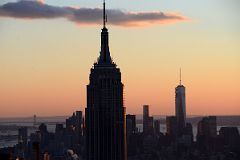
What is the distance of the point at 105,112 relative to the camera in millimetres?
78188

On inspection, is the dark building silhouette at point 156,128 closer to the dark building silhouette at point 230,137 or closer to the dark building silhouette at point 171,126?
the dark building silhouette at point 171,126

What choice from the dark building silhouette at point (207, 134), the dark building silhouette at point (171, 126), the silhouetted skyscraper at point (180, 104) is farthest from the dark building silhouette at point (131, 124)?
the silhouetted skyscraper at point (180, 104)

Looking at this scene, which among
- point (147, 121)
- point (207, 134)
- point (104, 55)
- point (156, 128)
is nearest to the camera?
point (104, 55)

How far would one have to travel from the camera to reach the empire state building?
77375mm

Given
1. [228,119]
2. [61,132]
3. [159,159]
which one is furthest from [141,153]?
[228,119]

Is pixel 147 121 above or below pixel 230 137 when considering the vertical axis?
above

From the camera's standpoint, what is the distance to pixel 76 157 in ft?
330

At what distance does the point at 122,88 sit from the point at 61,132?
47.0m

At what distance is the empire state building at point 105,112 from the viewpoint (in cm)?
7738

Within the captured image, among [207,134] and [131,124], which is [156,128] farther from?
[131,124]

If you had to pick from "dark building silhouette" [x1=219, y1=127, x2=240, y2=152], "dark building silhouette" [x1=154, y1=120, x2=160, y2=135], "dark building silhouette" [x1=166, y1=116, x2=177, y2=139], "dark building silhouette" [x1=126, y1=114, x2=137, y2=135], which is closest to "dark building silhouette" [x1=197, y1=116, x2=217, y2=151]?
"dark building silhouette" [x1=219, y1=127, x2=240, y2=152]

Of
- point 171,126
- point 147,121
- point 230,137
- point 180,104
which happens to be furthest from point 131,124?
point 180,104

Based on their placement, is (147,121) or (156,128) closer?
(156,128)

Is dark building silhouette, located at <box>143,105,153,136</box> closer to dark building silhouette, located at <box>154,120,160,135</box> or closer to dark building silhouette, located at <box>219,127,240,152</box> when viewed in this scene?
dark building silhouette, located at <box>154,120,160,135</box>
